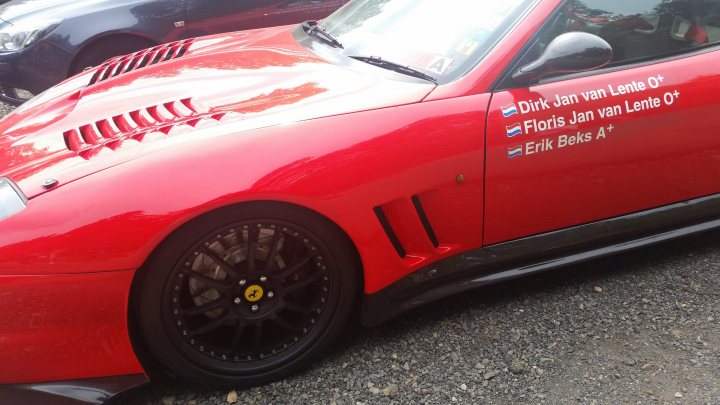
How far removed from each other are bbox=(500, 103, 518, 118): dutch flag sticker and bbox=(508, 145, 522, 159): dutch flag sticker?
12 cm

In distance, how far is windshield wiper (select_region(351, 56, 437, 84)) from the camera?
2350 millimetres

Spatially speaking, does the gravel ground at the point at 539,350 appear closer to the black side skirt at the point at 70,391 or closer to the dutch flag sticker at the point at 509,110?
the black side skirt at the point at 70,391

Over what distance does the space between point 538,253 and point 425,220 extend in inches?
22.3

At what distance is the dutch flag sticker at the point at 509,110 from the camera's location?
2.23 metres

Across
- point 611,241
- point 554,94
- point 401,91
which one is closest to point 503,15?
point 554,94

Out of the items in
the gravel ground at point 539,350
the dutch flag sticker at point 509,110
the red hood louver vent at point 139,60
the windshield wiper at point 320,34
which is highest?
the red hood louver vent at point 139,60

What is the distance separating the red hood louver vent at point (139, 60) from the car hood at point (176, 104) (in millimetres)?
20

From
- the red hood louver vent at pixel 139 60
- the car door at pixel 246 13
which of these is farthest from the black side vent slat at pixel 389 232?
the car door at pixel 246 13

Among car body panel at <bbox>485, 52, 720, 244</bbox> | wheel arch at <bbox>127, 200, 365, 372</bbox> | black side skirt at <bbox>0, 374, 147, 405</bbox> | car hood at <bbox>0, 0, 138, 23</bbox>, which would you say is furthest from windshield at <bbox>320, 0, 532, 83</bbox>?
car hood at <bbox>0, 0, 138, 23</bbox>

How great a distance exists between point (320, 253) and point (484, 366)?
2.46 ft

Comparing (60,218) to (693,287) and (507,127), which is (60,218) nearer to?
(507,127)

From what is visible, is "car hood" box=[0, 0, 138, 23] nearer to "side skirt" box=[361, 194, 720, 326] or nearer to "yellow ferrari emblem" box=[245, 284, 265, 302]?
"yellow ferrari emblem" box=[245, 284, 265, 302]

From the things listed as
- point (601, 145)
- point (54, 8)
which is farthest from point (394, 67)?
point (54, 8)


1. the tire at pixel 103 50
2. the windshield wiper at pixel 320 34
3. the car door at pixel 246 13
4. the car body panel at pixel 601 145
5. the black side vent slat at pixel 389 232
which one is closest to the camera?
the black side vent slat at pixel 389 232
